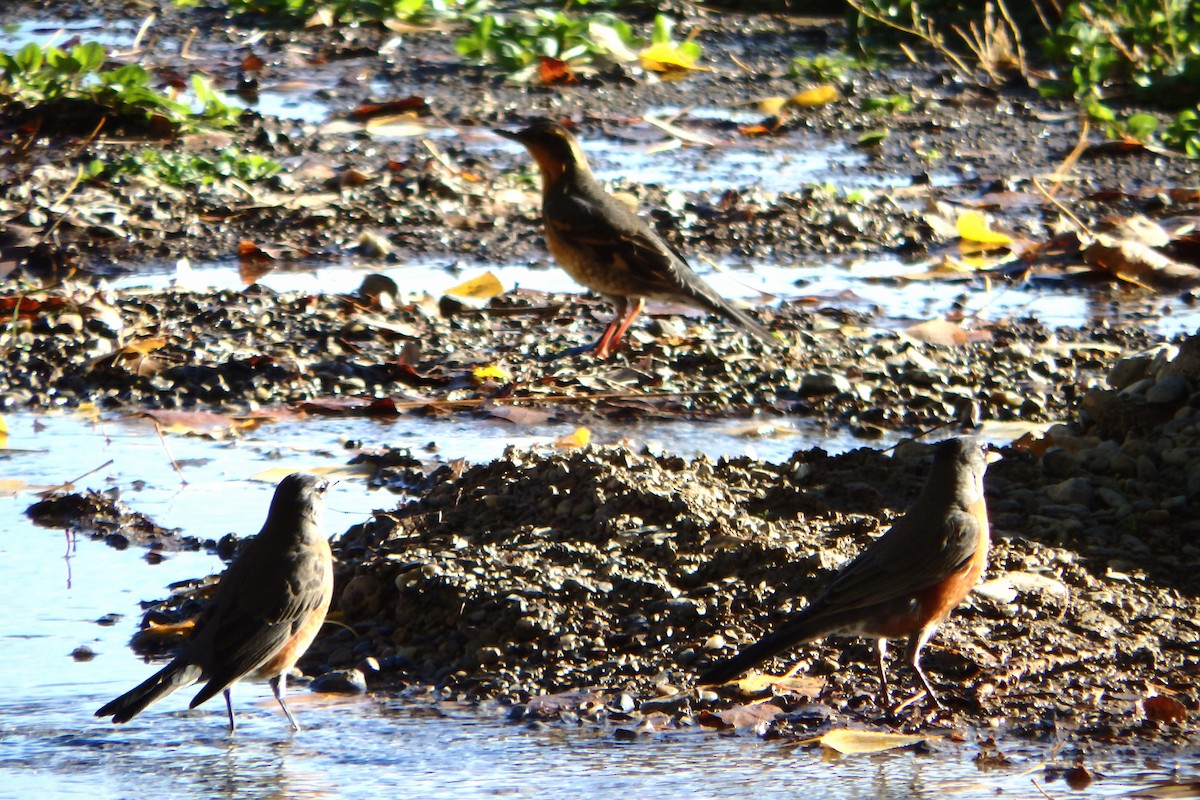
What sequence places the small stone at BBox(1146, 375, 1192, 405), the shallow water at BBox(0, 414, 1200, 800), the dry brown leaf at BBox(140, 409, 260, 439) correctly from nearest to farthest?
the shallow water at BBox(0, 414, 1200, 800) → the small stone at BBox(1146, 375, 1192, 405) → the dry brown leaf at BBox(140, 409, 260, 439)

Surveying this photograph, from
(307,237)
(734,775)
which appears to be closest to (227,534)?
(734,775)

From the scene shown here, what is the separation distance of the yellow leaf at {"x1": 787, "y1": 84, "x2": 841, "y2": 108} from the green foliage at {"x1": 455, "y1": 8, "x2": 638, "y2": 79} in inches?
73.1

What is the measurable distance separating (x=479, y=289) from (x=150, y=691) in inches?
191

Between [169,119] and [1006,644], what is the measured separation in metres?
8.29

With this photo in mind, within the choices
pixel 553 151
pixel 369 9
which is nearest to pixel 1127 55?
pixel 553 151

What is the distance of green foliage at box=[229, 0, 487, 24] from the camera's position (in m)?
16.4

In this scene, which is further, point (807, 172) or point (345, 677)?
point (807, 172)

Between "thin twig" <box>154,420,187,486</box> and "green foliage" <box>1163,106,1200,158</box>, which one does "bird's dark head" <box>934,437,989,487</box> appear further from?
"green foliage" <box>1163,106,1200,158</box>

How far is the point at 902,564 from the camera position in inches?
187

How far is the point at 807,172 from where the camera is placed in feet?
40.0

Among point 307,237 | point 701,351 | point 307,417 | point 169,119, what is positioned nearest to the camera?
point 307,417

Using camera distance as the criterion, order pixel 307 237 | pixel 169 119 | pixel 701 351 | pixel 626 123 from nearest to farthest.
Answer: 1. pixel 701 351
2. pixel 307 237
3. pixel 169 119
4. pixel 626 123

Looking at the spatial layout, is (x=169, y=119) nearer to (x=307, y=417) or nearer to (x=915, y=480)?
(x=307, y=417)

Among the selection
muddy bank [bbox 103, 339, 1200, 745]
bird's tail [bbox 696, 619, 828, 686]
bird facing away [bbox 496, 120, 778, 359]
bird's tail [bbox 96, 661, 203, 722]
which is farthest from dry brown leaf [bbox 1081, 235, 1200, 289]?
Result: bird's tail [bbox 96, 661, 203, 722]
